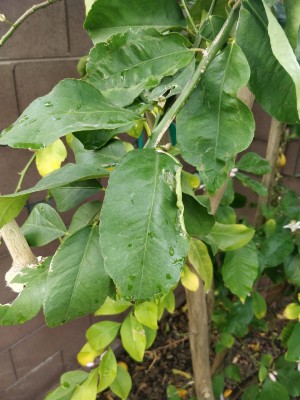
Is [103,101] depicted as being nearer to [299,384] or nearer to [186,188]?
[186,188]

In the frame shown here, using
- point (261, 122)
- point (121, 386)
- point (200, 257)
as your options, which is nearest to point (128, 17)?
point (200, 257)

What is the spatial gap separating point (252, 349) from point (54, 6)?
1461mm

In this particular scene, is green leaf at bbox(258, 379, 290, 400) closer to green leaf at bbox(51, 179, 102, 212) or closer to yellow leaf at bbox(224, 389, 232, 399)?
yellow leaf at bbox(224, 389, 232, 399)

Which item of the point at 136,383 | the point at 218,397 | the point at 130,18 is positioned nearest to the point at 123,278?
the point at 130,18

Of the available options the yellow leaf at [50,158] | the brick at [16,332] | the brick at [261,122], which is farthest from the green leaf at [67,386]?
the brick at [261,122]

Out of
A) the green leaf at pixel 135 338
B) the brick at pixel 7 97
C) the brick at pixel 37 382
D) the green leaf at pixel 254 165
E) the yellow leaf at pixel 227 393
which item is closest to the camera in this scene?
the green leaf at pixel 135 338

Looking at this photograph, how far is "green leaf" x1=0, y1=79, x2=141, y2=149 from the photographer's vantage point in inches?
11.1

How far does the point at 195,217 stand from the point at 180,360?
1332 mm

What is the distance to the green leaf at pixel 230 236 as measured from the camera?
770 millimetres

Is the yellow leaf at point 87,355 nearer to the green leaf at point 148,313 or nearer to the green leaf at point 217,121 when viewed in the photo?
the green leaf at point 148,313

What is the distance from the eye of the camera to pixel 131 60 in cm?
38

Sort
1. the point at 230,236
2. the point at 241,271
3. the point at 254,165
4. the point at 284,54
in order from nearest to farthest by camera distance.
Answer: the point at 284,54 → the point at 230,236 → the point at 241,271 → the point at 254,165

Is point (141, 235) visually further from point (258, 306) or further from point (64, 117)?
point (258, 306)

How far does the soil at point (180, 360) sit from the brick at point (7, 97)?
0.97m
